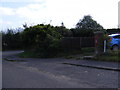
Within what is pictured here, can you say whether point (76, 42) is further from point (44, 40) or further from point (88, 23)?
point (88, 23)

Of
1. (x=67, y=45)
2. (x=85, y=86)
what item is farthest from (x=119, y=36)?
(x=85, y=86)

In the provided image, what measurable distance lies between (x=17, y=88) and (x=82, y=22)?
2703 cm

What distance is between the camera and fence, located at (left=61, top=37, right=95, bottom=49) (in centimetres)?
1686

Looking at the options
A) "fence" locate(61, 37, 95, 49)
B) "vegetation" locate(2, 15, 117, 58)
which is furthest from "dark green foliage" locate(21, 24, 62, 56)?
"fence" locate(61, 37, 95, 49)

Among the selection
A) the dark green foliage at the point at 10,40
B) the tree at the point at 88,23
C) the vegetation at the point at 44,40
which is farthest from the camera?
the dark green foliage at the point at 10,40

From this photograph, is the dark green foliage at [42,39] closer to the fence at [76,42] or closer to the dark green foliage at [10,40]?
the fence at [76,42]

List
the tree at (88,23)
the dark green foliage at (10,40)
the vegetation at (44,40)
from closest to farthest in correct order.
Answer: the vegetation at (44,40) → the tree at (88,23) → the dark green foliage at (10,40)

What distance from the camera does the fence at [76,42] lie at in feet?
55.3

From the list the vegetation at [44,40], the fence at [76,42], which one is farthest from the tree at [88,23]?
the fence at [76,42]

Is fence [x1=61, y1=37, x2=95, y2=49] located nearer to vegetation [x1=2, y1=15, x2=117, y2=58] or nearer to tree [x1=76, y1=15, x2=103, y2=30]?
vegetation [x1=2, y1=15, x2=117, y2=58]

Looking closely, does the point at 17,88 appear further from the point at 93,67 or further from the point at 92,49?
the point at 92,49

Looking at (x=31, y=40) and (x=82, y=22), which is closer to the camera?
(x=31, y=40)

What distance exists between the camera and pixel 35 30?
19.3m

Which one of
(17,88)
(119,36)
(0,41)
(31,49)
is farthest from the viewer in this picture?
(0,41)
